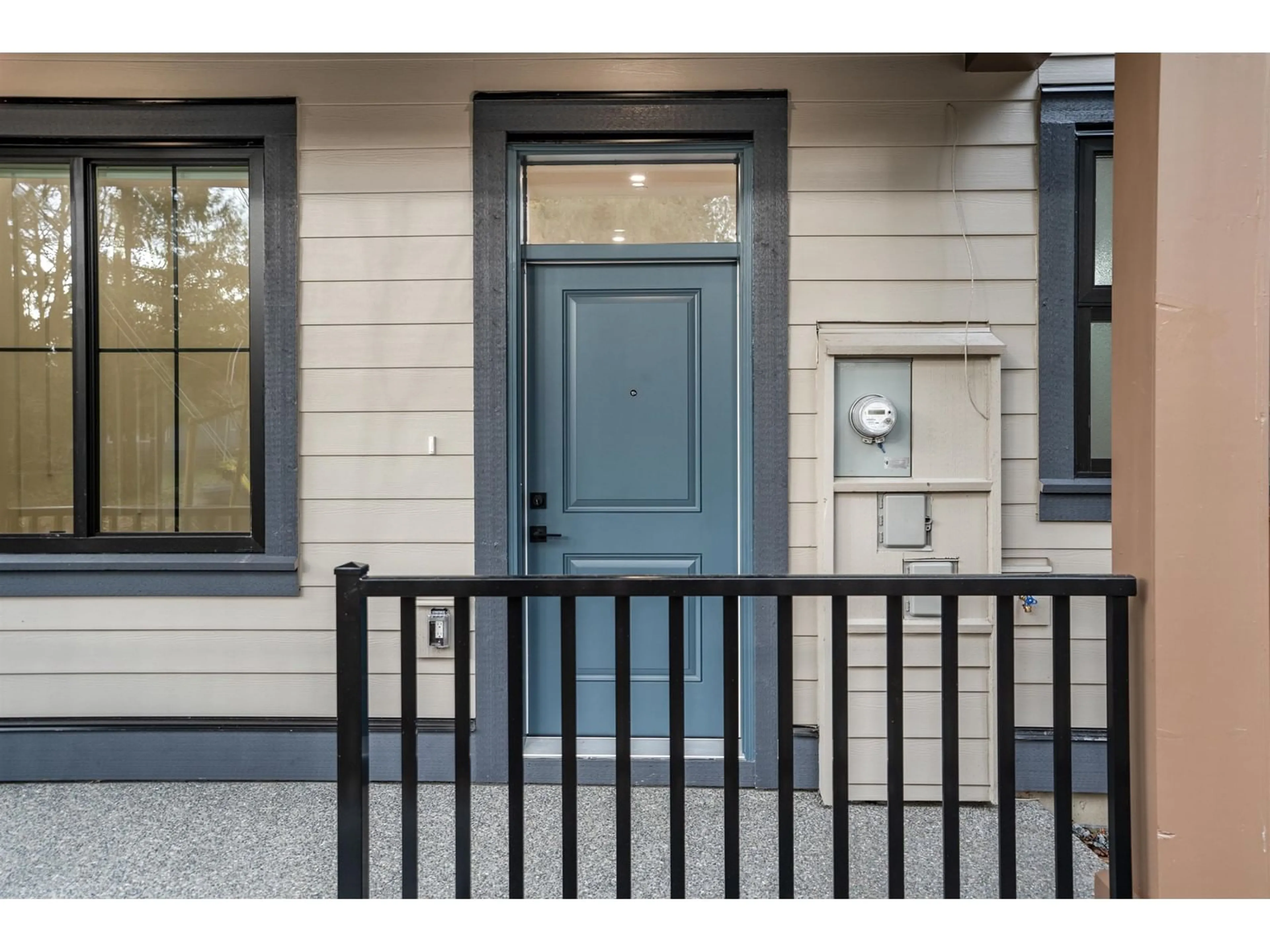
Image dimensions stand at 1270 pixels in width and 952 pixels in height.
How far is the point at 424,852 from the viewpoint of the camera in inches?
88.7

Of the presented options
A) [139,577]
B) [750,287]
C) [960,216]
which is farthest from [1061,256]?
[139,577]

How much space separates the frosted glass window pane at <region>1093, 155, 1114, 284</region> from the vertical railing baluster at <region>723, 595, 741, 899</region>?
2.07 metres

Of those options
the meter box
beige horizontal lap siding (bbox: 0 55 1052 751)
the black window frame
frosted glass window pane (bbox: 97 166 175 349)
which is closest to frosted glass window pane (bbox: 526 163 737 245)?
beige horizontal lap siding (bbox: 0 55 1052 751)

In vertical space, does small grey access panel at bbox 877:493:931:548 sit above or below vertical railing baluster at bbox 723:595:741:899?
above

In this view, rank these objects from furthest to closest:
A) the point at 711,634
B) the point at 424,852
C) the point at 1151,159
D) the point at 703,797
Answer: the point at 711,634 → the point at 703,797 → the point at 424,852 → the point at 1151,159

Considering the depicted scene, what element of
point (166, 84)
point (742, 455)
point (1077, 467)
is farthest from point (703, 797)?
point (166, 84)

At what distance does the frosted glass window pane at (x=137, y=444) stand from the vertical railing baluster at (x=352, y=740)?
5.31 feet

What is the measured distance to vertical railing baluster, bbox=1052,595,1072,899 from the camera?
161 centimetres

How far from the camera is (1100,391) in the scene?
272 cm

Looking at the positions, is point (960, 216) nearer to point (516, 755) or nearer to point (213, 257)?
point (516, 755)

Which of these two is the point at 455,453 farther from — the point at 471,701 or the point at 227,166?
the point at 227,166

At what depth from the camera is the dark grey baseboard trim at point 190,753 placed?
8.93 ft

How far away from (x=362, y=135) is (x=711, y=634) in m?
2.28

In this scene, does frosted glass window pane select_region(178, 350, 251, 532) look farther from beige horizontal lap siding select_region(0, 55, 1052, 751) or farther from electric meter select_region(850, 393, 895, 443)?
electric meter select_region(850, 393, 895, 443)
